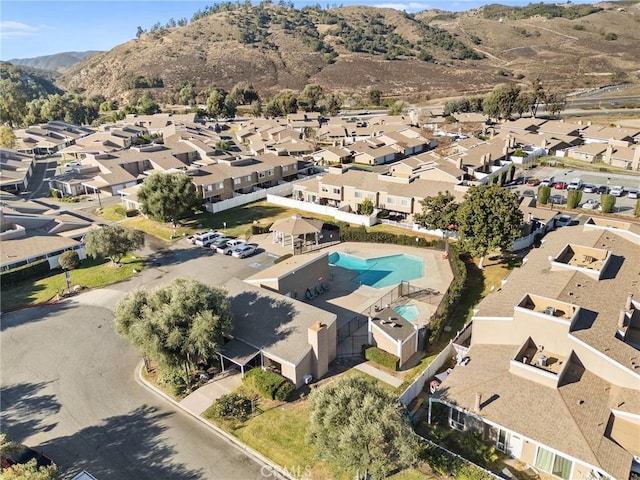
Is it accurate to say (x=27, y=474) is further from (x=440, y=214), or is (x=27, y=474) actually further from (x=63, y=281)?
(x=440, y=214)

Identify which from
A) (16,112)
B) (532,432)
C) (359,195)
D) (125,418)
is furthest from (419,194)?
(16,112)

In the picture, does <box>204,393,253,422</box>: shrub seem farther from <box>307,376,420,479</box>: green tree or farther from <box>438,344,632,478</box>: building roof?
<box>438,344,632,478</box>: building roof

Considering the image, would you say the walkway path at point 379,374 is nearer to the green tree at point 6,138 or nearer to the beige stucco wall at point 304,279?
the beige stucco wall at point 304,279

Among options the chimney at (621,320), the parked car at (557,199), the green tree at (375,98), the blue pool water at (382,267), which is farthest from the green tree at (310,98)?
the chimney at (621,320)

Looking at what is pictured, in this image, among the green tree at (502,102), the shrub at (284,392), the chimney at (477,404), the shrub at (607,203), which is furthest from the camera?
the green tree at (502,102)

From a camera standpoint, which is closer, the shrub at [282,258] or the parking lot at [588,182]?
the shrub at [282,258]

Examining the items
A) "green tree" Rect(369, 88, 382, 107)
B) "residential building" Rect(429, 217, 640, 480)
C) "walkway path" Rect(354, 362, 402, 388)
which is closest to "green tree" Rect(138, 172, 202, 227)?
"walkway path" Rect(354, 362, 402, 388)

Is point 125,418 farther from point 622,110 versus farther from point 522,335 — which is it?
point 622,110
